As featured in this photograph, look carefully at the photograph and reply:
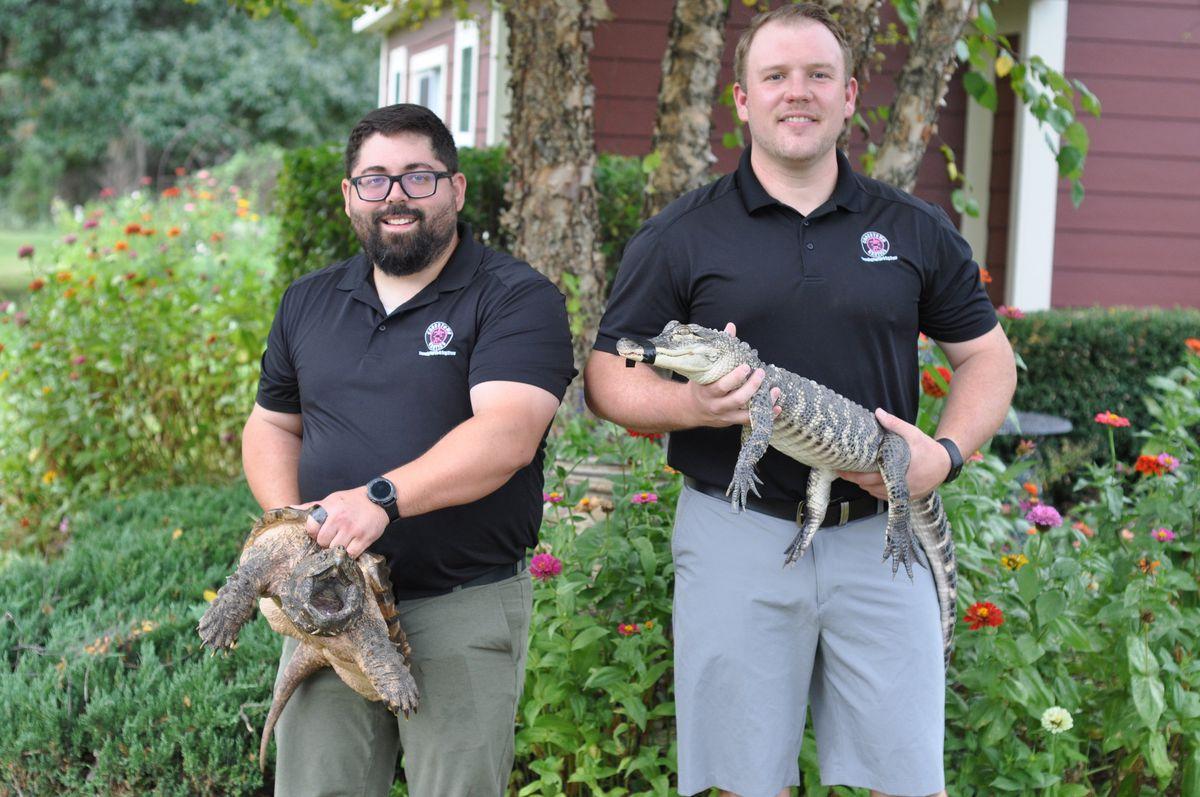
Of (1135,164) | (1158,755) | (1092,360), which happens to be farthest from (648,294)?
(1135,164)

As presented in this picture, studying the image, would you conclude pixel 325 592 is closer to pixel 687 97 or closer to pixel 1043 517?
pixel 1043 517

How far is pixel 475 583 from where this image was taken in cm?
271

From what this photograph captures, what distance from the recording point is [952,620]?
2.88m

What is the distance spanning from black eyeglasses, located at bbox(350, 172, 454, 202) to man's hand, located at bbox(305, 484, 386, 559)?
0.72 metres

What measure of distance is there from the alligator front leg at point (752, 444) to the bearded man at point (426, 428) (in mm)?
450

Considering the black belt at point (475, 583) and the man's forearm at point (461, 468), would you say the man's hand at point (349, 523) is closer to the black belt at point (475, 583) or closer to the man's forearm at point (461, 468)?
the man's forearm at point (461, 468)

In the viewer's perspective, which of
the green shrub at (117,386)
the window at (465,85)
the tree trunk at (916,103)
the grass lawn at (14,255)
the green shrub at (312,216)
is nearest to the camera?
the tree trunk at (916,103)

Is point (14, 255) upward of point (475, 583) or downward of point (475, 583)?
upward

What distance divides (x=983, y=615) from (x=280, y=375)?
1.86m

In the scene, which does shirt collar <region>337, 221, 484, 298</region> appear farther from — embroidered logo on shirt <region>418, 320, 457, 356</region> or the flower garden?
the flower garden

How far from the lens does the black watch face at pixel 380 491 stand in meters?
2.36

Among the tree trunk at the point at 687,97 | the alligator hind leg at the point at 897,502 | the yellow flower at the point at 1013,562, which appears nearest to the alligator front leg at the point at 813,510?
the alligator hind leg at the point at 897,502

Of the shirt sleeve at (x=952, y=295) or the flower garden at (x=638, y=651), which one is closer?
the shirt sleeve at (x=952, y=295)

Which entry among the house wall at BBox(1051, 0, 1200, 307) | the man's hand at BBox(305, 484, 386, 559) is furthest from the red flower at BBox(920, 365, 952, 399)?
the house wall at BBox(1051, 0, 1200, 307)
